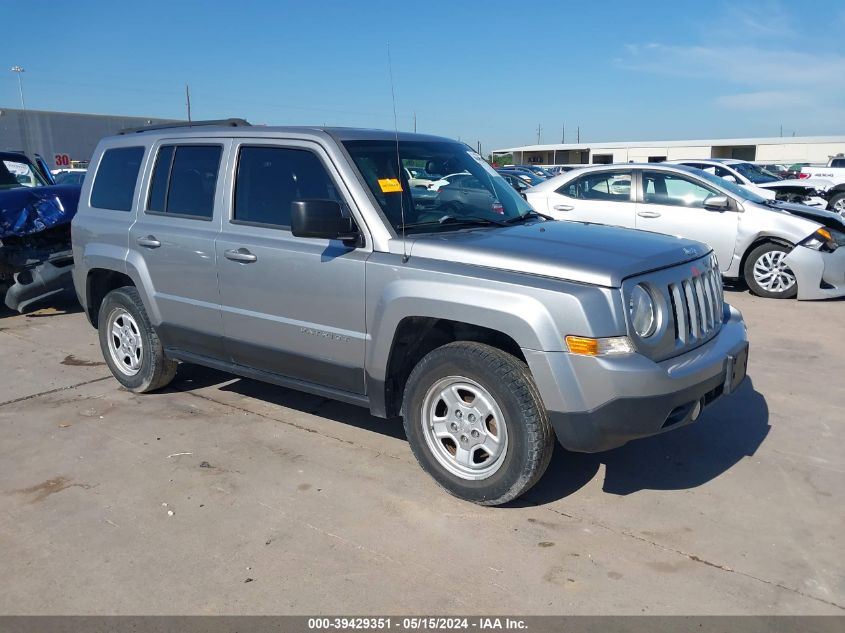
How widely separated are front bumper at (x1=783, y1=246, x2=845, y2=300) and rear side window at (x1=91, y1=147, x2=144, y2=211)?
291 inches

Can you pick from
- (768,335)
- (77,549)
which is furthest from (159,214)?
(768,335)

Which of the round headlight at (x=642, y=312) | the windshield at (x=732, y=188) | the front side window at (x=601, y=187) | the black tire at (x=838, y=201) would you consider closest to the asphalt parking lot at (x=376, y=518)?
the round headlight at (x=642, y=312)

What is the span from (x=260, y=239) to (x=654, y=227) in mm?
6531

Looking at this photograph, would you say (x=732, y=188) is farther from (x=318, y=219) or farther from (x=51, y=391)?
(x=51, y=391)

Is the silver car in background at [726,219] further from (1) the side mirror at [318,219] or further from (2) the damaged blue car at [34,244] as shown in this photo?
(1) the side mirror at [318,219]

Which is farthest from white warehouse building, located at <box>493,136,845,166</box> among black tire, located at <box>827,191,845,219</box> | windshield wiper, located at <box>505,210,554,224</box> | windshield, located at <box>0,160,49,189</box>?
windshield wiper, located at <box>505,210,554,224</box>

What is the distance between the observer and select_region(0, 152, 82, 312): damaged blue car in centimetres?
838

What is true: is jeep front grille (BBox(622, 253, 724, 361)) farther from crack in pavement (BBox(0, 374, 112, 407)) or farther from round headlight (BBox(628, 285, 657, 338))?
crack in pavement (BBox(0, 374, 112, 407))

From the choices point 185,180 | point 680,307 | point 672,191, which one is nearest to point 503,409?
point 680,307

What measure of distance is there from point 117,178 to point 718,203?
275 inches

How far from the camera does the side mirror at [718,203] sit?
356 inches

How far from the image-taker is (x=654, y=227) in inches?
375

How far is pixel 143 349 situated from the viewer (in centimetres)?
551

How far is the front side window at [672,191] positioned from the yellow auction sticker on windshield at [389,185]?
6.26 meters
